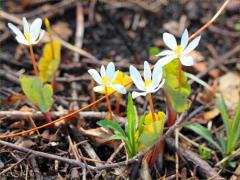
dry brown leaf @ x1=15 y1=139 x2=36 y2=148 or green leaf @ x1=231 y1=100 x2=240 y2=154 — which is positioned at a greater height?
dry brown leaf @ x1=15 y1=139 x2=36 y2=148

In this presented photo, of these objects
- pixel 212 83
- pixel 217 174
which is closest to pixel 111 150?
pixel 217 174

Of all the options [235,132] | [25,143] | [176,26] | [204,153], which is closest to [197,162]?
[204,153]

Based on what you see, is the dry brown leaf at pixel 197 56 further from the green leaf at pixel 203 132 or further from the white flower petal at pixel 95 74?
the white flower petal at pixel 95 74

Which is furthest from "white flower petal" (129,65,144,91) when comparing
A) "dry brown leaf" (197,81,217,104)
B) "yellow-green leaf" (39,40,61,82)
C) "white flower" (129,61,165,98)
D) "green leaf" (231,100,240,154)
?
"dry brown leaf" (197,81,217,104)

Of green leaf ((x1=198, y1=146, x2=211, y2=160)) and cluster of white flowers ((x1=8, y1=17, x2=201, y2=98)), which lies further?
green leaf ((x1=198, y1=146, x2=211, y2=160))

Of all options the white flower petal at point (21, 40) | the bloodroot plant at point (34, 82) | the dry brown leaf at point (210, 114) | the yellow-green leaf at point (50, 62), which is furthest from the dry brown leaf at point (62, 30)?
the dry brown leaf at point (210, 114)

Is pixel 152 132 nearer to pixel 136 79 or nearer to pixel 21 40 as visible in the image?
pixel 136 79

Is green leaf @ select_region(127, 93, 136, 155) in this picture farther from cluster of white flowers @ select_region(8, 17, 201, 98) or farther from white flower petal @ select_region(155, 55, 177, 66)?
white flower petal @ select_region(155, 55, 177, 66)
